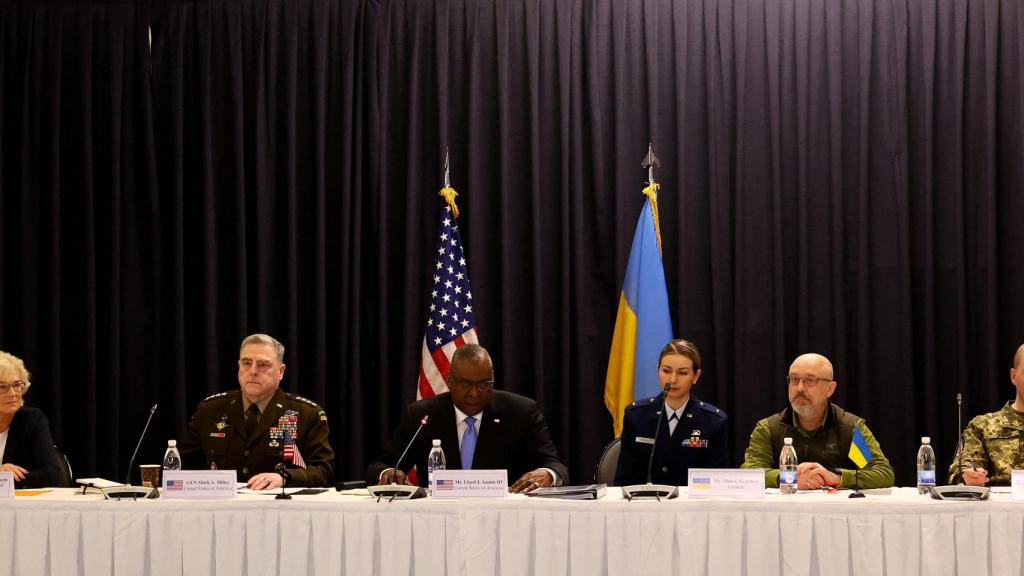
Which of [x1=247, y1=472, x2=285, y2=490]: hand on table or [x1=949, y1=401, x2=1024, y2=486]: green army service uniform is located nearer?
[x1=247, y1=472, x2=285, y2=490]: hand on table

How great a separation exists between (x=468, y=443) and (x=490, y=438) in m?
0.11

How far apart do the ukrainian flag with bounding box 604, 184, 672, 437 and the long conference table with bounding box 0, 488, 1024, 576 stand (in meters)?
2.15

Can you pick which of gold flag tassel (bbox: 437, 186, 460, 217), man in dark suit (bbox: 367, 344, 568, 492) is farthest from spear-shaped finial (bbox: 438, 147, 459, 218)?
man in dark suit (bbox: 367, 344, 568, 492)

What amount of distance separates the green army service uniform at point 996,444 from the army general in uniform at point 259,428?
8.90 ft

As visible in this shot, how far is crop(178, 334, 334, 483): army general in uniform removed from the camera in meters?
4.67

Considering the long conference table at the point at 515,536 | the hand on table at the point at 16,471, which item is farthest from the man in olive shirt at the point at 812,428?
the hand on table at the point at 16,471

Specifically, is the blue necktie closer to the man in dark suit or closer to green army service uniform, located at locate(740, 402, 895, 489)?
the man in dark suit

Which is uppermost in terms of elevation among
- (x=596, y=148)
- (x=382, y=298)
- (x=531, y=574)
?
(x=596, y=148)

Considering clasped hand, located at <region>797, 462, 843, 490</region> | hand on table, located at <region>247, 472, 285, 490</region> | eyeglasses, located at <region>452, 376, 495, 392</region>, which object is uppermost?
eyeglasses, located at <region>452, 376, 495, 392</region>

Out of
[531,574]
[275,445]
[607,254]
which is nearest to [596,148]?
[607,254]

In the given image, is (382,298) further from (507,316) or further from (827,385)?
(827,385)

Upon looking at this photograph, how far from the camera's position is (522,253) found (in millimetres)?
6449

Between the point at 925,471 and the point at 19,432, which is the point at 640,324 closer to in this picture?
the point at 925,471

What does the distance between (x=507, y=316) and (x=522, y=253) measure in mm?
401
